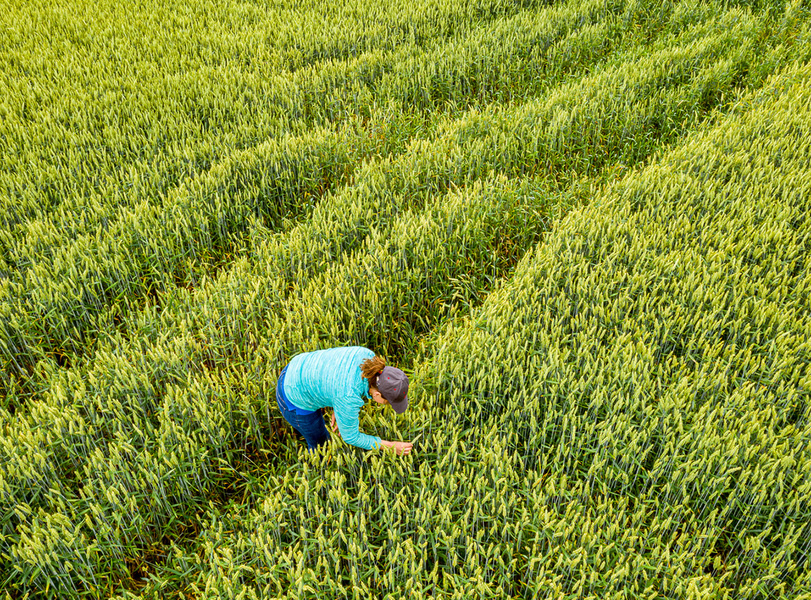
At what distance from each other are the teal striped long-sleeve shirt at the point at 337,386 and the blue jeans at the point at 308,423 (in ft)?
0.29

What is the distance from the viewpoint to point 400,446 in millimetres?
2545

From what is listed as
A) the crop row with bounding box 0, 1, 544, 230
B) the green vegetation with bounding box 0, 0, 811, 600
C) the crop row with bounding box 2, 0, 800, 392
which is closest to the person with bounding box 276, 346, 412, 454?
the green vegetation with bounding box 0, 0, 811, 600

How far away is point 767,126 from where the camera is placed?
16.2 feet

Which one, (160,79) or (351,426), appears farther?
(160,79)

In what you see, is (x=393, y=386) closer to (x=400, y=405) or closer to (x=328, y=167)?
(x=400, y=405)

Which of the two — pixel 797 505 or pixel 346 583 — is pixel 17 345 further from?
pixel 797 505

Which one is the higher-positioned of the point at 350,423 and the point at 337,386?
the point at 337,386

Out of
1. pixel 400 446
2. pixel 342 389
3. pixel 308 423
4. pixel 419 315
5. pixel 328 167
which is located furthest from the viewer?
pixel 328 167

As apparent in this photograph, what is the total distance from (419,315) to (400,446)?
1342mm

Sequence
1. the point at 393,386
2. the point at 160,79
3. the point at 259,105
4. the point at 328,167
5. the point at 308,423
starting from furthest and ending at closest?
the point at 160,79 → the point at 259,105 → the point at 328,167 → the point at 308,423 → the point at 393,386

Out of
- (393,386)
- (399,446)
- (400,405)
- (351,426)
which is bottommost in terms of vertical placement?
(399,446)

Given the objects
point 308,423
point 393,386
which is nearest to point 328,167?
point 308,423

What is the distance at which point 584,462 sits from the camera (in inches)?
103

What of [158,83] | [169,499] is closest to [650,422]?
[169,499]
